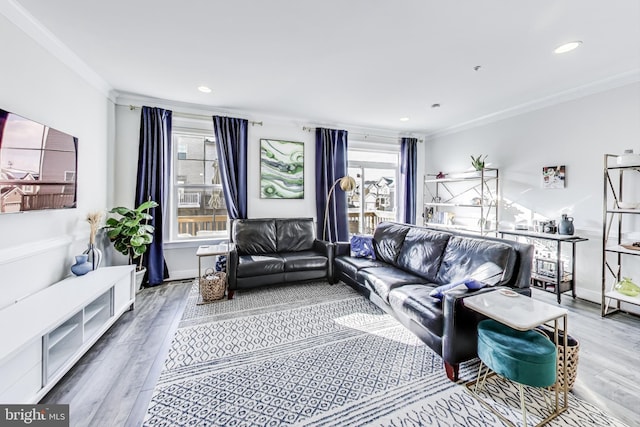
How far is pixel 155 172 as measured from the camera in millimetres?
3680

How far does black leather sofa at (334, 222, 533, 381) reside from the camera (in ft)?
5.91

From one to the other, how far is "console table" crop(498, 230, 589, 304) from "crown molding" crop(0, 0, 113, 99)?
5324mm

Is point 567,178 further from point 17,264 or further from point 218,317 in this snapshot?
point 17,264

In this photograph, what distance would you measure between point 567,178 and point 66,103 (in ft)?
18.7

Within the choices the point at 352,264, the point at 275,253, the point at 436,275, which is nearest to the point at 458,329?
the point at 436,275

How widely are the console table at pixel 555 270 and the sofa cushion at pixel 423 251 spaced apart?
1366 mm

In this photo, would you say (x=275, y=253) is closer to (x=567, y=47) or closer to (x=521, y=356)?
(x=521, y=356)

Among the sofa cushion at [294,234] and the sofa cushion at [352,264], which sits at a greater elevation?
the sofa cushion at [294,234]

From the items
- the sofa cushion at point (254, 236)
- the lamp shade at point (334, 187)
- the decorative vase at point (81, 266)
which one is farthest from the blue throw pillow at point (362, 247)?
the decorative vase at point (81, 266)

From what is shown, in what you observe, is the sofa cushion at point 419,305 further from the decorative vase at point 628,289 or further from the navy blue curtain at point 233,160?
the navy blue curtain at point 233,160

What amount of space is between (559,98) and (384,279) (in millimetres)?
3307

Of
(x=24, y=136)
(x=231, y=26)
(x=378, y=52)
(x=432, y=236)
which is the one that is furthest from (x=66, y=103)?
(x=432, y=236)

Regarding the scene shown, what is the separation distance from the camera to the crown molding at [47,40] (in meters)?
1.92

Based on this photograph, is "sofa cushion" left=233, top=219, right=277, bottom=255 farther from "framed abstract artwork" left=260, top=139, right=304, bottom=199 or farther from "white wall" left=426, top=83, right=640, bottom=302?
"white wall" left=426, top=83, right=640, bottom=302
